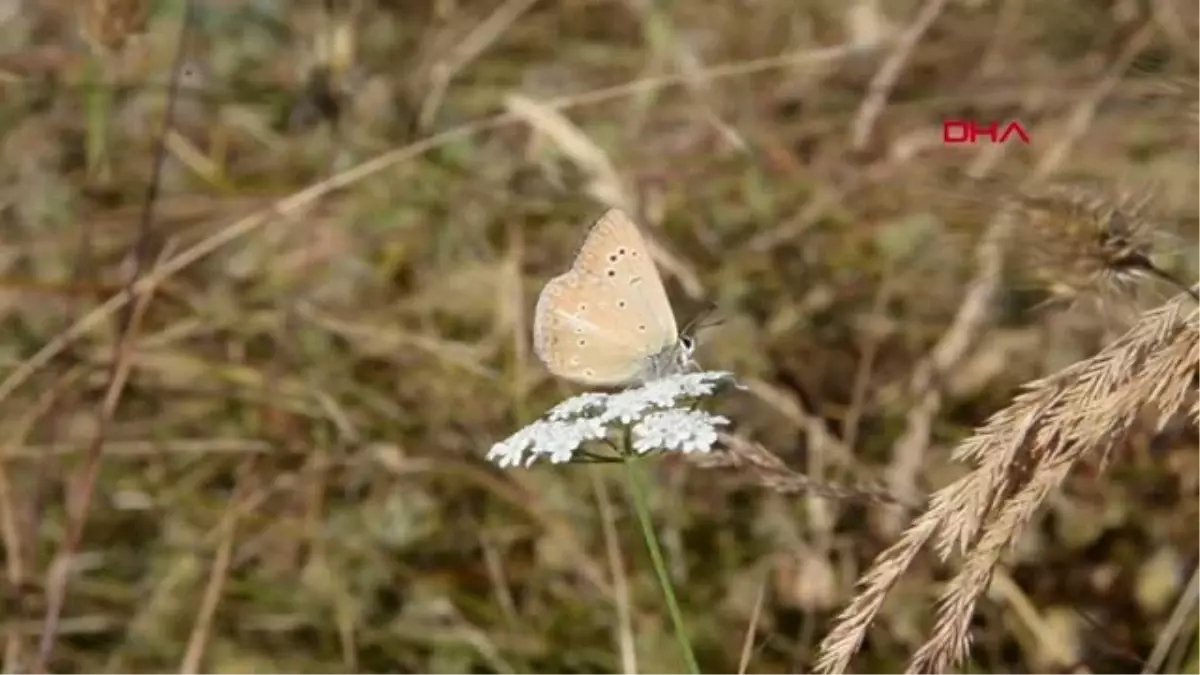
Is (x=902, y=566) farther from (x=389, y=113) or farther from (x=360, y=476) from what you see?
(x=389, y=113)

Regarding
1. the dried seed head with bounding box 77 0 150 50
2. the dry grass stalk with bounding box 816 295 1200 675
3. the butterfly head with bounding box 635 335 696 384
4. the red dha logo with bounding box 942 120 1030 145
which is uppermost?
the dried seed head with bounding box 77 0 150 50

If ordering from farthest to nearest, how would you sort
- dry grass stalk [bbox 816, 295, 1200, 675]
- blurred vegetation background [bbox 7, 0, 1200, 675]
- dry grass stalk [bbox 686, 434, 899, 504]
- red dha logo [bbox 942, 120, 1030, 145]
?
red dha logo [bbox 942, 120, 1030, 145] < blurred vegetation background [bbox 7, 0, 1200, 675] < dry grass stalk [bbox 686, 434, 899, 504] < dry grass stalk [bbox 816, 295, 1200, 675]

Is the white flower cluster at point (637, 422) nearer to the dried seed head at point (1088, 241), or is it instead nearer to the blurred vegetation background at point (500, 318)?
the dried seed head at point (1088, 241)

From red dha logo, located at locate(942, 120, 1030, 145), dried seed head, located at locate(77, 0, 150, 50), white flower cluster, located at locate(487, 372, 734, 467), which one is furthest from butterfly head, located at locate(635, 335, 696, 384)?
red dha logo, located at locate(942, 120, 1030, 145)

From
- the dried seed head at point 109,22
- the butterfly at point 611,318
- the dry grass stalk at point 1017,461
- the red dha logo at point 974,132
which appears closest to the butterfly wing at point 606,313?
the butterfly at point 611,318

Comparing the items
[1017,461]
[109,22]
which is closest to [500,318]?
[109,22]

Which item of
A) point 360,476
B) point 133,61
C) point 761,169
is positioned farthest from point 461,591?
point 133,61

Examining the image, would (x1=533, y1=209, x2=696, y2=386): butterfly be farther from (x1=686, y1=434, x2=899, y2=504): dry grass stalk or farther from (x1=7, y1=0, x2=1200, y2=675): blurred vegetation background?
(x1=7, y1=0, x2=1200, y2=675): blurred vegetation background

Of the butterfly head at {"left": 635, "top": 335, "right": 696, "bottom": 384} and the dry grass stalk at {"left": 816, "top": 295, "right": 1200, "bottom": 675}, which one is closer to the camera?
the dry grass stalk at {"left": 816, "top": 295, "right": 1200, "bottom": 675}
